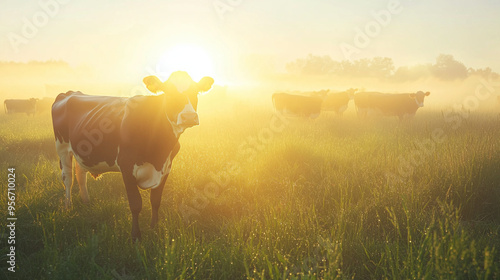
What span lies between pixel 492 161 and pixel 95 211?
587 centimetres

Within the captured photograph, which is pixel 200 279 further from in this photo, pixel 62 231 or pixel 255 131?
pixel 255 131

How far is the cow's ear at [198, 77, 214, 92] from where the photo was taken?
3.75m

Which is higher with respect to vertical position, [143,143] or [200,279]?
[143,143]

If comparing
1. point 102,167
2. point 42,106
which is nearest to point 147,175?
point 102,167

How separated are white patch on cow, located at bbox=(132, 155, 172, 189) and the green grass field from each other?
531 millimetres

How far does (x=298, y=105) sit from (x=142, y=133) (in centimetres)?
1357

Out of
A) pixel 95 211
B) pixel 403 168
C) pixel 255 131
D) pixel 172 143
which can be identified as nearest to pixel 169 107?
pixel 172 143

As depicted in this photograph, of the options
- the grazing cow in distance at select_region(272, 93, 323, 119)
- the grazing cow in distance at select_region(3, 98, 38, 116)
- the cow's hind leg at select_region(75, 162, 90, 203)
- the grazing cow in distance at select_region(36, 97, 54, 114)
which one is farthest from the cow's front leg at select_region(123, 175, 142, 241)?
the grazing cow in distance at select_region(36, 97, 54, 114)

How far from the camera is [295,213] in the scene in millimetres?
3715

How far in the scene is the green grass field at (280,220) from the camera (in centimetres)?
254

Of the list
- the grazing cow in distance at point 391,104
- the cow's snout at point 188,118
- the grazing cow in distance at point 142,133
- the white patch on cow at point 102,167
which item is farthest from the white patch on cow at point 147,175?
the grazing cow in distance at point 391,104

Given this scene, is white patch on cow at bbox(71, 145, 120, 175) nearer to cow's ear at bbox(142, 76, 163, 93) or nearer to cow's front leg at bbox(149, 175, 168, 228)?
cow's front leg at bbox(149, 175, 168, 228)

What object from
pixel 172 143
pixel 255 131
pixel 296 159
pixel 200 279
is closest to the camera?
pixel 200 279

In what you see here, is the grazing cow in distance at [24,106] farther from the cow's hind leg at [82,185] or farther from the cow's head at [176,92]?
the cow's head at [176,92]
